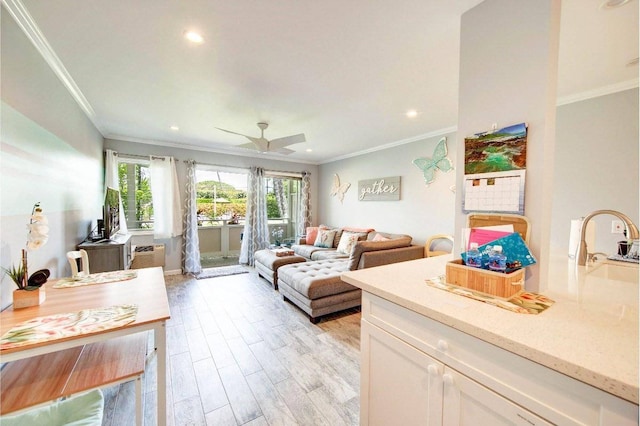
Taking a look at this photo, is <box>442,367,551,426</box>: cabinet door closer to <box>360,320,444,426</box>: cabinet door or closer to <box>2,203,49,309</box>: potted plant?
<box>360,320,444,426</box>: cabinet door

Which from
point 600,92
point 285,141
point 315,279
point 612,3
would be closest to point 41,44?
point 285,141

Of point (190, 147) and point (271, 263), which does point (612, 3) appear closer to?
point (271, 263)

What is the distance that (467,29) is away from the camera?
1382 mm

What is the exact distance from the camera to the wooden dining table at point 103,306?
104 centimetres

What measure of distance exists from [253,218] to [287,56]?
3.94 m

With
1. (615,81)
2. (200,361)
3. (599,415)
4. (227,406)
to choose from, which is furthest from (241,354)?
(615,81)

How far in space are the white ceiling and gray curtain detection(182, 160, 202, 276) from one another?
1578mm

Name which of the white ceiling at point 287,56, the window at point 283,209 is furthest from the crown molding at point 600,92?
the window at point 283,209

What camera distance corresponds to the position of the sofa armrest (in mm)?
3207

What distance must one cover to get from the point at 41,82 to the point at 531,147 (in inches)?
125

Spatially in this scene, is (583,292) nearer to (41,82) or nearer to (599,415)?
(599,415)

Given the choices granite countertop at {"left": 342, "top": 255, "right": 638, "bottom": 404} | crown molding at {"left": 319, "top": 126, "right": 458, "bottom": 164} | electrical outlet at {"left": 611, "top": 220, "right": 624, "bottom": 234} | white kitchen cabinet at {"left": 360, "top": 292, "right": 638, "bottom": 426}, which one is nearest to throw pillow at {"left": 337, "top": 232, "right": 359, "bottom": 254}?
crown molding at {"left": 319, "top": 126, "right": 458, "bottom": 164}

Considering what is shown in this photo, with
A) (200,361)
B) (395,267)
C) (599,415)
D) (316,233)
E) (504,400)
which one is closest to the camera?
(599,415)

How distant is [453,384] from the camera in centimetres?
87
